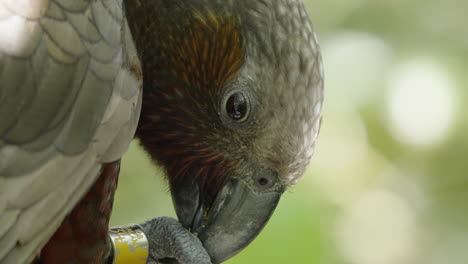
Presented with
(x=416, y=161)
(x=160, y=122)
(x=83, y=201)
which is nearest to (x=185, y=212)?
(x=160, y=122)

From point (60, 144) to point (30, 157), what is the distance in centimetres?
6

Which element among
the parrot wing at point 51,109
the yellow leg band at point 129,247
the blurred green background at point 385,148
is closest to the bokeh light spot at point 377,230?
the blurred green background at point 385,148

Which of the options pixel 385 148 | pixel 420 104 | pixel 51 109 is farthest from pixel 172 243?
pixel 420 104

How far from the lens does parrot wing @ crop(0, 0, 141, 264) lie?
3.57ft

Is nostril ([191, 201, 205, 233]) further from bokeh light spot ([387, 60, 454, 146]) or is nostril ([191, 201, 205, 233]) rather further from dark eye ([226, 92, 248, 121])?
bokeh light spot ([387, 60, 454, 146])

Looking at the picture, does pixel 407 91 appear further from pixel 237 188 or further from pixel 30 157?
pixel 30 157

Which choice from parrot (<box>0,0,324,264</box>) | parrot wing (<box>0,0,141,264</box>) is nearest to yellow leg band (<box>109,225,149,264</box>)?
parrot (<box>0,0,324,264</box>)

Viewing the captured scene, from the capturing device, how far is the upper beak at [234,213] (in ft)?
5.06

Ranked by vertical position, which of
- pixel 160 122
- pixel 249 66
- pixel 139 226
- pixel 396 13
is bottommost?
pixel 139 226

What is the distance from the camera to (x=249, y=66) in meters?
1.52

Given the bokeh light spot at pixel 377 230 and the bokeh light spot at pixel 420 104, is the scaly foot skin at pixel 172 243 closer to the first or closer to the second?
the bokeh light spot at pixel 377 230

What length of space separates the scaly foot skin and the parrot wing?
1.23ft

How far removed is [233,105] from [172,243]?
34 centimetres

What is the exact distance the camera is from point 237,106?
1.53 m
